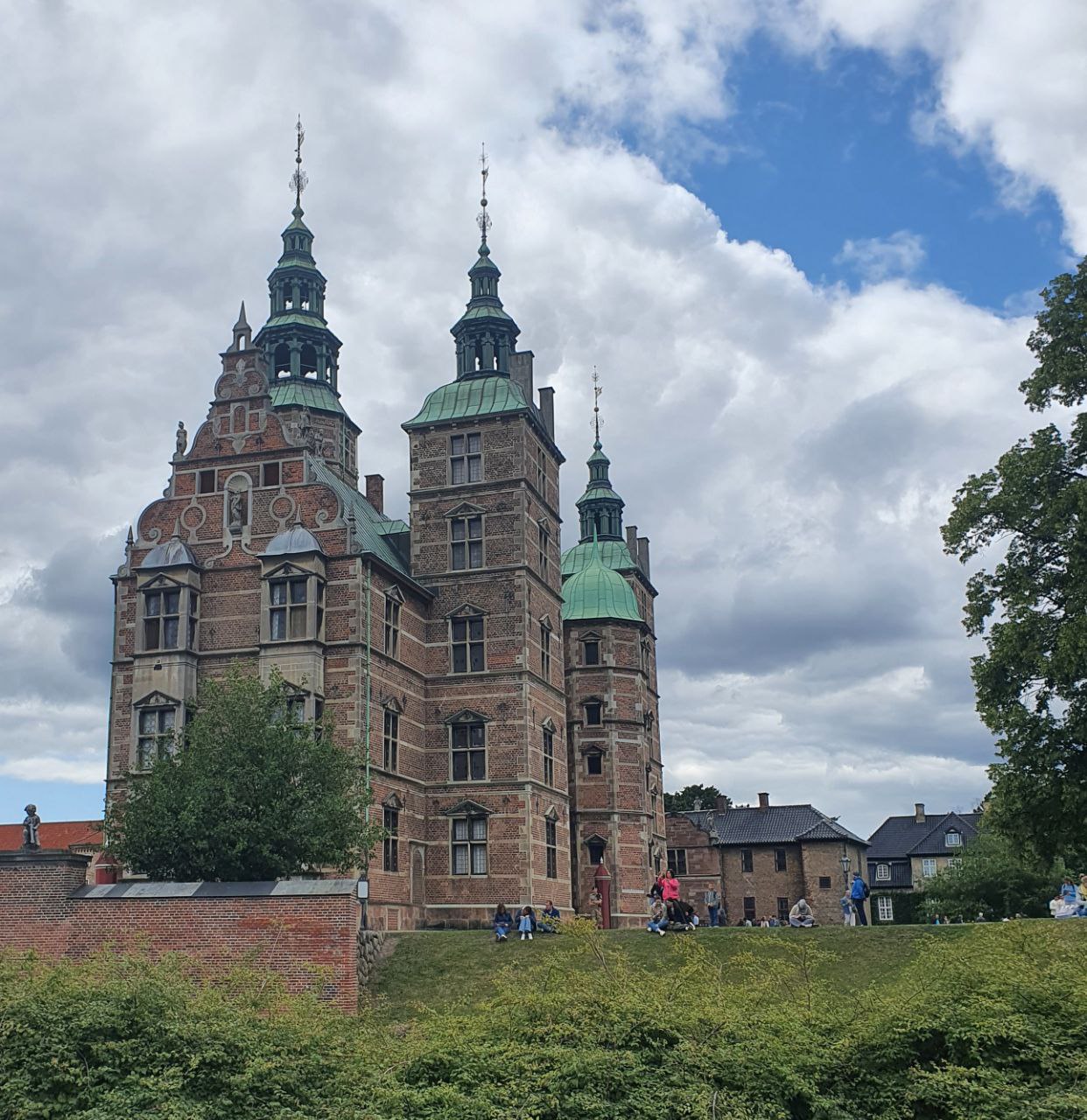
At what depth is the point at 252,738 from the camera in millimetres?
29828

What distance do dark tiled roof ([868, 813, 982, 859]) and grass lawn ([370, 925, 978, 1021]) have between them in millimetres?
51369

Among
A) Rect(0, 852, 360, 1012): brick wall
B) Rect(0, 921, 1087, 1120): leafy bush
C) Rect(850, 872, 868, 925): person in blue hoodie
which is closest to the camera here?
Rect(0, 921, 1087, 1120): leafy bush

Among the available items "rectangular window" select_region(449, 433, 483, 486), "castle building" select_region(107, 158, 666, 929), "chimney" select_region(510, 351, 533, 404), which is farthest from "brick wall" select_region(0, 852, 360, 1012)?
"chimney" select_region(510, 351, 533, 404)

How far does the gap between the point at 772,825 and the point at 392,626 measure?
39099 millimetres

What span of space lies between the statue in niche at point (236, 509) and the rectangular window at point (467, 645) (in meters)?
7.73

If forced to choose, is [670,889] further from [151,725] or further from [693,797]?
[693,797]

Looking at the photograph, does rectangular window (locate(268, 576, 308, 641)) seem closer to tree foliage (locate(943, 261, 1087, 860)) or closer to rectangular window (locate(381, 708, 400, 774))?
rectangular window (locate(381, 708, 400, 774))

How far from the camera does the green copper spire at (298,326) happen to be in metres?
55.7

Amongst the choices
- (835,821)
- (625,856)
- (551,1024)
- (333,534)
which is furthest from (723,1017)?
(835,821)

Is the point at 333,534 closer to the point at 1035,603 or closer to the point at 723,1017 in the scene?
the point at 1035,603

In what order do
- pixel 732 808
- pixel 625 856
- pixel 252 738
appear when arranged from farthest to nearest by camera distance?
pixel 732 808 < pixel 625 856 < pixel 252 738

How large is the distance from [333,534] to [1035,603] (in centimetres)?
2094

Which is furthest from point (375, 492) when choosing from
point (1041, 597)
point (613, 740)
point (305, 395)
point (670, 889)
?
point (1041, 597)

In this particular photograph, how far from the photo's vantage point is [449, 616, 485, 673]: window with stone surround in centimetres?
4294
